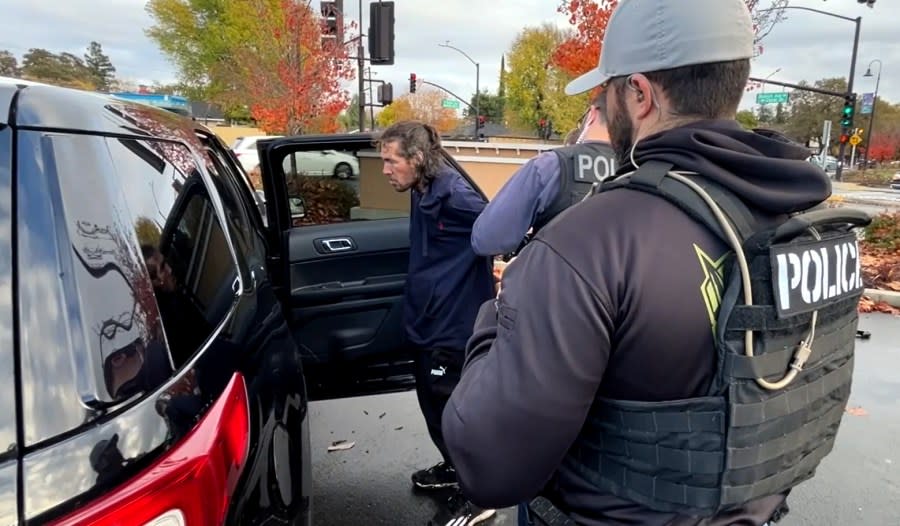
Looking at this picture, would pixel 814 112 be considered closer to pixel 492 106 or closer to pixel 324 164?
pixel 492 106

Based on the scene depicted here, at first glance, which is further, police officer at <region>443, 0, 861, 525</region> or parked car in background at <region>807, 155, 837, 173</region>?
parked car in background at <region>807, 155, 837, 173</region>

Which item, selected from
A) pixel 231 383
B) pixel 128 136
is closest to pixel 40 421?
pixel 231 383

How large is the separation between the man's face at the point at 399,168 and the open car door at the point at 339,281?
491 millimetres

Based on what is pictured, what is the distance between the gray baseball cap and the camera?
44.9 inches

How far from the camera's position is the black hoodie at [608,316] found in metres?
1.03

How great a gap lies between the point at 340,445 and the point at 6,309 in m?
2.77

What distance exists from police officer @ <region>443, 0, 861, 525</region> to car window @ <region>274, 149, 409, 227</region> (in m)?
2.65

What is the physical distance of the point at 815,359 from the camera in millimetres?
1201

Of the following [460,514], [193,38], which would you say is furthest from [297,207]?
[193,38]

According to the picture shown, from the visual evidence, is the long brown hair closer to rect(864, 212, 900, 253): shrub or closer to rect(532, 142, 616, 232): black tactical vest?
rect(532, 142, 616, 232): black tactical vest

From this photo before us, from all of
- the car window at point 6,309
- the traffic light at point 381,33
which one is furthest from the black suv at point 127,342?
the traffic light at point 381,33

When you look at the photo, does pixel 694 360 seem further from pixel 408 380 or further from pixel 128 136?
pixel 408 380

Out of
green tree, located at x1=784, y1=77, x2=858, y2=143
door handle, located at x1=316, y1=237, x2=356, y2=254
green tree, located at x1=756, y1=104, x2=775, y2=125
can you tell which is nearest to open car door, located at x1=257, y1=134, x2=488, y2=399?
door handle, located at x1=316, y1=237, x2=356, y2=254

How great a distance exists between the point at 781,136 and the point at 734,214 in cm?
34
